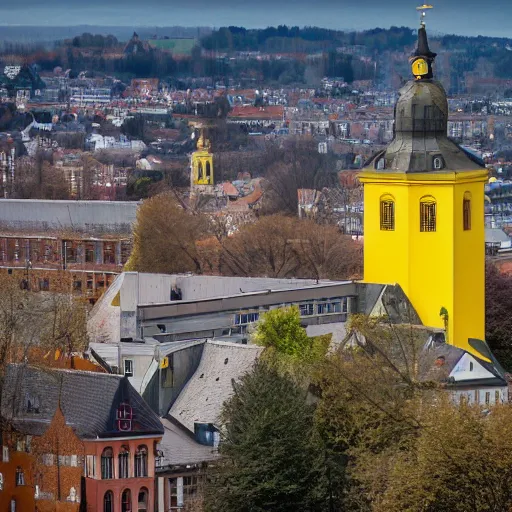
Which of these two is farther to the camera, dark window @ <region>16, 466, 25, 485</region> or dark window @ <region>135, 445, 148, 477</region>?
dark window @ <region>16, 466, 25, 485</region>

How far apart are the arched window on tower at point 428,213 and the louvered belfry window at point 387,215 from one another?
2.03 feet

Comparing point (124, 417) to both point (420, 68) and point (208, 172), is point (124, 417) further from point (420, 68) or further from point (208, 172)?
point (208, 172)

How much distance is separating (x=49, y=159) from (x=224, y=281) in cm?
9723

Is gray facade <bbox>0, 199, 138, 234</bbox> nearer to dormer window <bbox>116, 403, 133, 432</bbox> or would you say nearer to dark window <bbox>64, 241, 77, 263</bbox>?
dark window <bbox>64, 241, 77, 263</bbox>

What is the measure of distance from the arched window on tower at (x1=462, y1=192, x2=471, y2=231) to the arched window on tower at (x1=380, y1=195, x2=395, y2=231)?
1.39m

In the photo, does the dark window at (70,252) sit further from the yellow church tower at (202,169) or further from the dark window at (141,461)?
the yellow church tower at (202,169)

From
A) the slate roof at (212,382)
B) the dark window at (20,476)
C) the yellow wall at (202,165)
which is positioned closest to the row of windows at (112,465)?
the dark window at (20,476)

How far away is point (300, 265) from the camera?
7088 cm

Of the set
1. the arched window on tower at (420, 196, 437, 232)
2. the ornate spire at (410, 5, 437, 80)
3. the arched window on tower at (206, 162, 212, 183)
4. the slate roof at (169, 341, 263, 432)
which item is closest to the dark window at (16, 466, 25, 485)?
the slate roof at (169, 341, 263, 432)

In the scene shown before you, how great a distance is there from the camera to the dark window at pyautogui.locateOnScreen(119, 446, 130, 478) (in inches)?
1694

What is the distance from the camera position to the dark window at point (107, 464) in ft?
141

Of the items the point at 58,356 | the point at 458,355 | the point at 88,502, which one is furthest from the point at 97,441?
the point at 458,355

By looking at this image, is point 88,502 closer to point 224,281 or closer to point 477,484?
point 477,484

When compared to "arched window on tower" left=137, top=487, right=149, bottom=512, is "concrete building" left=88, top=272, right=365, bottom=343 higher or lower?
higher
